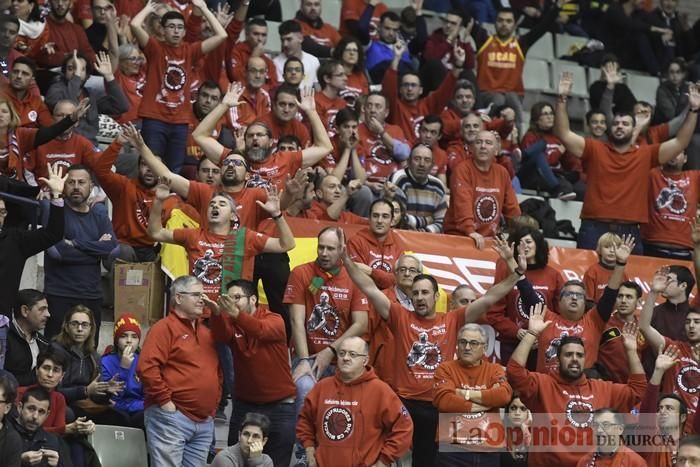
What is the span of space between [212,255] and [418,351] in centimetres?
169

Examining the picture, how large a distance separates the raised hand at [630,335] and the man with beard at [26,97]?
537 cm

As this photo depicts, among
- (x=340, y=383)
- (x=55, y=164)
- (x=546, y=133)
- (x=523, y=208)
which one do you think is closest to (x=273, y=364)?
(x=340, y=383)

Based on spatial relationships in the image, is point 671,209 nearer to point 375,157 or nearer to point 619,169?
point 619,169

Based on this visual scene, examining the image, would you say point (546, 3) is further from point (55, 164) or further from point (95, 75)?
point (55, 164)

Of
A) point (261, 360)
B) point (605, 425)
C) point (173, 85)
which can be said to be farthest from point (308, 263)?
point (173, 85)

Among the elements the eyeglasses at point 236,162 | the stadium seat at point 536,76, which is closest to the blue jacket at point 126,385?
the eyeglasses at point 236,162

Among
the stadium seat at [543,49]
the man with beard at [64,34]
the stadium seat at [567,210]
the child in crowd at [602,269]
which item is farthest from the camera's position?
the stadium seat at [543,49]

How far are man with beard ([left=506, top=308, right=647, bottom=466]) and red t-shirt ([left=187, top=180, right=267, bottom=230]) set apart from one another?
2.33 meters

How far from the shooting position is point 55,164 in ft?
41.1

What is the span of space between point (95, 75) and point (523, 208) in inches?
178

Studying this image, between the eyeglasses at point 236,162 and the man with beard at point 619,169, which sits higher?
the eyeglasses at point 236,162

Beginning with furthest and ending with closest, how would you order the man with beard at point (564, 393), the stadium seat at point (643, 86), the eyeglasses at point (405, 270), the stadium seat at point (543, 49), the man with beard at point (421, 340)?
the stadium seat at point (543, 49) → the stadium seat at point (643, 86) → the eyeglasses at point (405, 270) → the man with beard at point (421, 340) → the man with beard at point (564, 393)

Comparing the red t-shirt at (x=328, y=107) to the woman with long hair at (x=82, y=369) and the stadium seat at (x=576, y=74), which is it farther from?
the stadium seat at (x=576, y=74)

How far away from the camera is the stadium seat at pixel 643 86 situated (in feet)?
68.6
